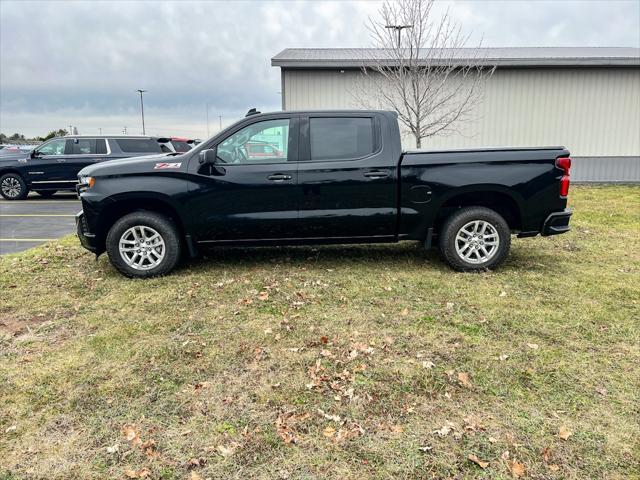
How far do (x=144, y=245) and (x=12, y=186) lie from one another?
1120 cm

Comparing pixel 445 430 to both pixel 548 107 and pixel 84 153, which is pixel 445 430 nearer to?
pixel 84 153

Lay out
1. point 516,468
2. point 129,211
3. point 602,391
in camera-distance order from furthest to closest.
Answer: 1. point 129,211
2. point 602,391
3. point 516,468

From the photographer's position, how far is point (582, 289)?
502 centimetres

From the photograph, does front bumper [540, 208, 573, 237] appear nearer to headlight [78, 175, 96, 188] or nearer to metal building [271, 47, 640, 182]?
headlight [78, 175, 96, 188]

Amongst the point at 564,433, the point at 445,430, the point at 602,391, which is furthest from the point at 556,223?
the point at 445,430

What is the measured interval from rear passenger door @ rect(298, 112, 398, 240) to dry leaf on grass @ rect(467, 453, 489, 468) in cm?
322

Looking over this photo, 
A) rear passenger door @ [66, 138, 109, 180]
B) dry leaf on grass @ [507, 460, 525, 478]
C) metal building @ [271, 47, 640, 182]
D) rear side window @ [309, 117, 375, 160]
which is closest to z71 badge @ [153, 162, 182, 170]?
rear side window @ [309, 117, 375, 160]

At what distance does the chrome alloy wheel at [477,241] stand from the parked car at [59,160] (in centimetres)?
1075

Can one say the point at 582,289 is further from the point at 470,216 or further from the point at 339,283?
the point at 339,283

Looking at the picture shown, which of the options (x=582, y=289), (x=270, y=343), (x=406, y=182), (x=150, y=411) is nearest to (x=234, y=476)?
(x=150, y=411)

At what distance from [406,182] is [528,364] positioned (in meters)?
2.53

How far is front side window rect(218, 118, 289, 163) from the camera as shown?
5.36 meters

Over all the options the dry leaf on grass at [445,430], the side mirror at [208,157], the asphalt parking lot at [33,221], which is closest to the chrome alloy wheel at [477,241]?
the side mirror at [208,157]

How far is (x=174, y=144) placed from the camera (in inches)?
556
